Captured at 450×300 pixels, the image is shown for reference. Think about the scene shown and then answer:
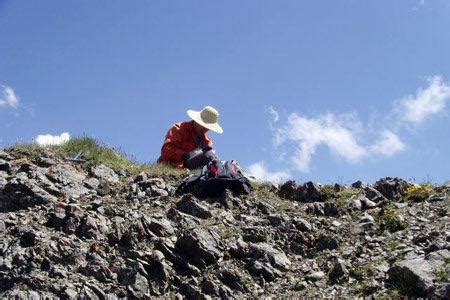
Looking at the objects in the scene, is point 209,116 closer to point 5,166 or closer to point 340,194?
point 340,194

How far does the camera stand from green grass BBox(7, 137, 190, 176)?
1441 centimetres

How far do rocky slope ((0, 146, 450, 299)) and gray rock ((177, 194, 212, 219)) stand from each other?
0.02m

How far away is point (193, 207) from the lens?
11.9 meters

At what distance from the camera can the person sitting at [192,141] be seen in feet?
50.5

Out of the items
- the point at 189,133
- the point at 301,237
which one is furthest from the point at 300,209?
the point at 189,133

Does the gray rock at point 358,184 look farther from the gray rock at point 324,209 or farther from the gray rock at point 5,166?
the gray rock at point 5,166

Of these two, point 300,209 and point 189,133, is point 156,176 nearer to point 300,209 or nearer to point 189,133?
point 189,133

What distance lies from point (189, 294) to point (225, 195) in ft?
11.7

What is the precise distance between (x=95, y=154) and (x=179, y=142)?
2275 millimetres

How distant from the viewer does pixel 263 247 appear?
10773 mm

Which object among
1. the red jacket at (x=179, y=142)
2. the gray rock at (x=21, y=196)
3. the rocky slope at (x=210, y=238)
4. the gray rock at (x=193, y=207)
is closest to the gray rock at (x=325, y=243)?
the rocky slope at (x=210, y=238)

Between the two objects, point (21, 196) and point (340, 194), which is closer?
point (21, 196)

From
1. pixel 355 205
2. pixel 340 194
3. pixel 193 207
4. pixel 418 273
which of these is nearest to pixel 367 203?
pixel 355 205

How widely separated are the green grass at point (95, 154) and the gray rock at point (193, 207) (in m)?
2.29
